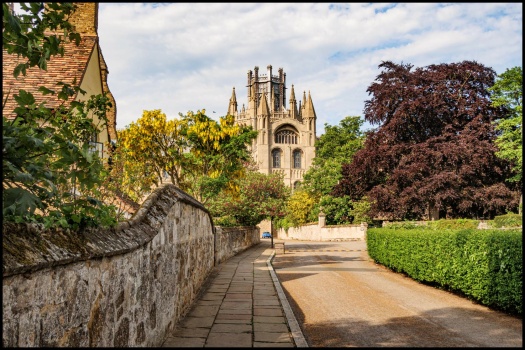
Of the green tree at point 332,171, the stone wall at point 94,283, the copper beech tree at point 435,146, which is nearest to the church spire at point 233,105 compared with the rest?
the green tree at point 332,171

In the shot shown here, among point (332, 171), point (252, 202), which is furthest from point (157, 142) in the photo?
point (332, 171)

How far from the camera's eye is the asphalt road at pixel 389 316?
6.81 metres

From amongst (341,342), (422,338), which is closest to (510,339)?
(422,338)

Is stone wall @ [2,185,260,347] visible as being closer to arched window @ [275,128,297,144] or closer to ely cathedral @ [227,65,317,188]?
ely cathedral @ [227,65,317,188]

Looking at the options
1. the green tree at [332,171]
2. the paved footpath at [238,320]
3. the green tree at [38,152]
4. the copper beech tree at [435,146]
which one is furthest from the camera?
the green tree at [332,171]

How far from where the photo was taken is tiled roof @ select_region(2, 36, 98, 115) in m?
10.6

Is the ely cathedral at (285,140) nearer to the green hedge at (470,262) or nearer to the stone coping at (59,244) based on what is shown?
the green hedge at (470,262)

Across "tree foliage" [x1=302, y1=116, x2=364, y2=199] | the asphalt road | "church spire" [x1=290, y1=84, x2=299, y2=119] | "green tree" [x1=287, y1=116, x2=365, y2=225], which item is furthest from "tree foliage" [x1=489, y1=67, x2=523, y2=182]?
"church spire" [x1=290, y1=84, x2=299, y2=119]

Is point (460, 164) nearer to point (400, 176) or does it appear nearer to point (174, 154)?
point (400, 176)

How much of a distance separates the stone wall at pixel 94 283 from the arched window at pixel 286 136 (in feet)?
313

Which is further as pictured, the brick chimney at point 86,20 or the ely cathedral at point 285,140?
the ely cathedral at point 285,140

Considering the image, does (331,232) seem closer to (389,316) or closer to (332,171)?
(332,171)

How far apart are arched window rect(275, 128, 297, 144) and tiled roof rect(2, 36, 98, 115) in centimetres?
8789

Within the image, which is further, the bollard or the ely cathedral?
the ely cathedral
